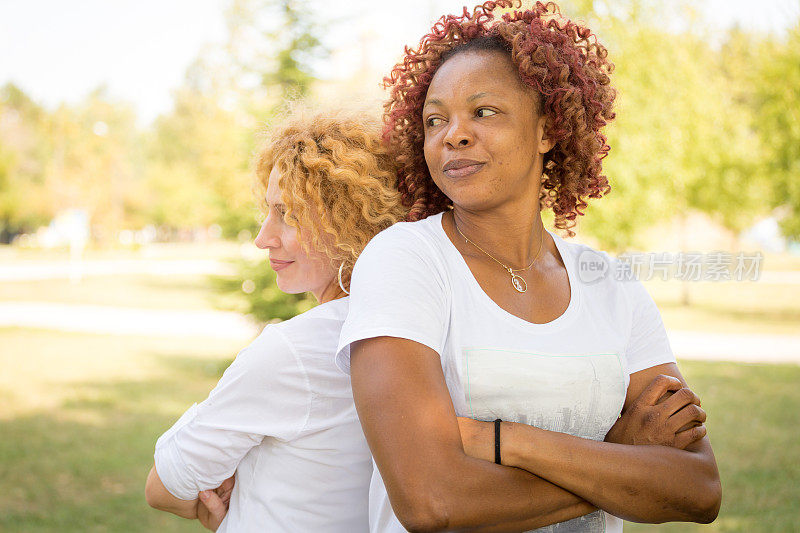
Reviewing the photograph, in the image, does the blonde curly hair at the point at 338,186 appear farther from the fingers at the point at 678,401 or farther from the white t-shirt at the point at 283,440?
the fingers at the point at 678,401

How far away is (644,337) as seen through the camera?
6.97 ft

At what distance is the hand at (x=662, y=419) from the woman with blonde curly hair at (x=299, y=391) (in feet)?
2.37

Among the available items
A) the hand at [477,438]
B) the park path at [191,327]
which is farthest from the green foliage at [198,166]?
the hand at [477,438]

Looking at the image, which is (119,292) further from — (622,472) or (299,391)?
(622,472)

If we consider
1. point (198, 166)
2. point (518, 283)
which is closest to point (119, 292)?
point (198, 166)

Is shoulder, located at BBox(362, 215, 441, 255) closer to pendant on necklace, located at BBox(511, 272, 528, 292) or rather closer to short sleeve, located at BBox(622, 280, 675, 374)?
pendant on necklace, located at BBox(511, 272, 528, 292)

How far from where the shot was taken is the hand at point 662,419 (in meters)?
1.91

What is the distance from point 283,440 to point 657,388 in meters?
1.02

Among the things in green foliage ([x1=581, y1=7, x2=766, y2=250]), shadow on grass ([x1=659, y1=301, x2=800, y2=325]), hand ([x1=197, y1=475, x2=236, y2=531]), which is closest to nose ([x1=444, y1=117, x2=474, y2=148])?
hand ([x1=197, y1=475, x2=236, y2=531])

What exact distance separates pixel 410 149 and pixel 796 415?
346 inches

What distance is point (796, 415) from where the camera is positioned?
916cm

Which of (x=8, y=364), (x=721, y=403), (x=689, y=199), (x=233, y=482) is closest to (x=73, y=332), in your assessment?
(x=8, y=364)

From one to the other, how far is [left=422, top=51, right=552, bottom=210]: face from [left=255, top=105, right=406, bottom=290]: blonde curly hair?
0.31m

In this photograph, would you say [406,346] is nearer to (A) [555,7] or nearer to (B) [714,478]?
(B) [714,478]
